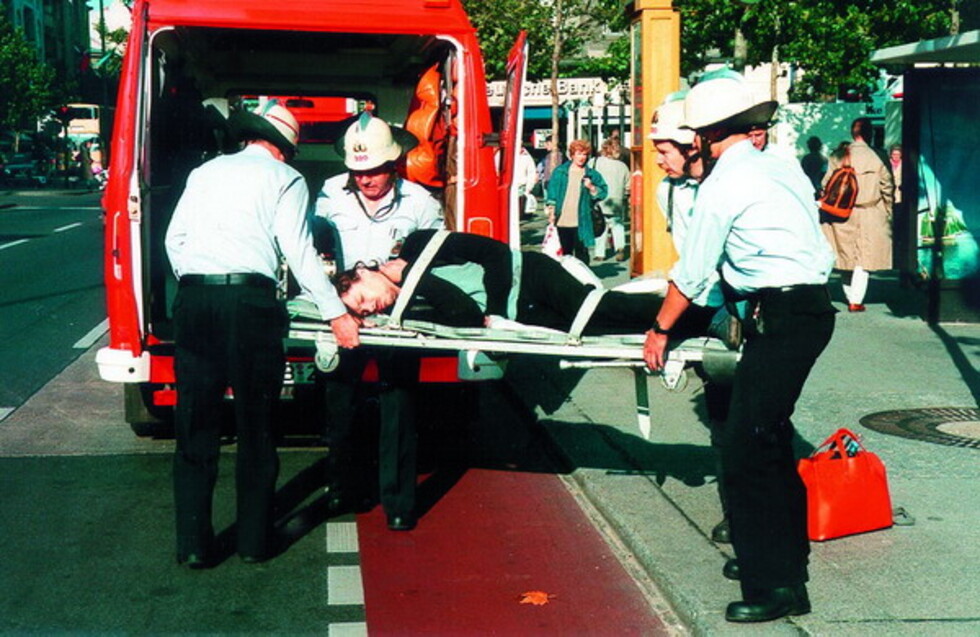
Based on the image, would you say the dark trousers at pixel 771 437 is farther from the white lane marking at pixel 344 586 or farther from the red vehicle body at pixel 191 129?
the red vehicle body at pixel 191 129

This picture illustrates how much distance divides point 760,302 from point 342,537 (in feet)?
7.90

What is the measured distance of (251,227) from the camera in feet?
18.8

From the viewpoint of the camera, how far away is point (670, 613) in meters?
5.31

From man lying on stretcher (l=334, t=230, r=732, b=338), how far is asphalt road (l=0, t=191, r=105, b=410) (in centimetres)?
424

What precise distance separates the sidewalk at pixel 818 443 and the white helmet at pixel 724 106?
174 centimetres

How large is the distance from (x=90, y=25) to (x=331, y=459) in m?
132

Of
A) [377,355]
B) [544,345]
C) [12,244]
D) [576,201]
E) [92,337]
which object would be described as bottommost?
[92,337]

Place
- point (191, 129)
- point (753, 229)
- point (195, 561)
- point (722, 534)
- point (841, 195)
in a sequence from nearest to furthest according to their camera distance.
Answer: point (753, 229) < point (195, 561) < point (722, 534) < point (191, 129) < point (841, 195)

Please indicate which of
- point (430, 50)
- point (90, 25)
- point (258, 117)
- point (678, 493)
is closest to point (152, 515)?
point (258, 117)

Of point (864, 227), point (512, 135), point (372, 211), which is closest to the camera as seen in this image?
point (372, 211)

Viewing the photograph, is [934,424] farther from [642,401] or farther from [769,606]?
[769,606]

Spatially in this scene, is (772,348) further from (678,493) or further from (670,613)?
(678,493)

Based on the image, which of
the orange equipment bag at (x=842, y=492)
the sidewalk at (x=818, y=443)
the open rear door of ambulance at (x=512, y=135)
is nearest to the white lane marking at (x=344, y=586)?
the sidewalk at (x=818, y=443)

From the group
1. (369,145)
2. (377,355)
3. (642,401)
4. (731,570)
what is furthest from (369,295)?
(731,570)
